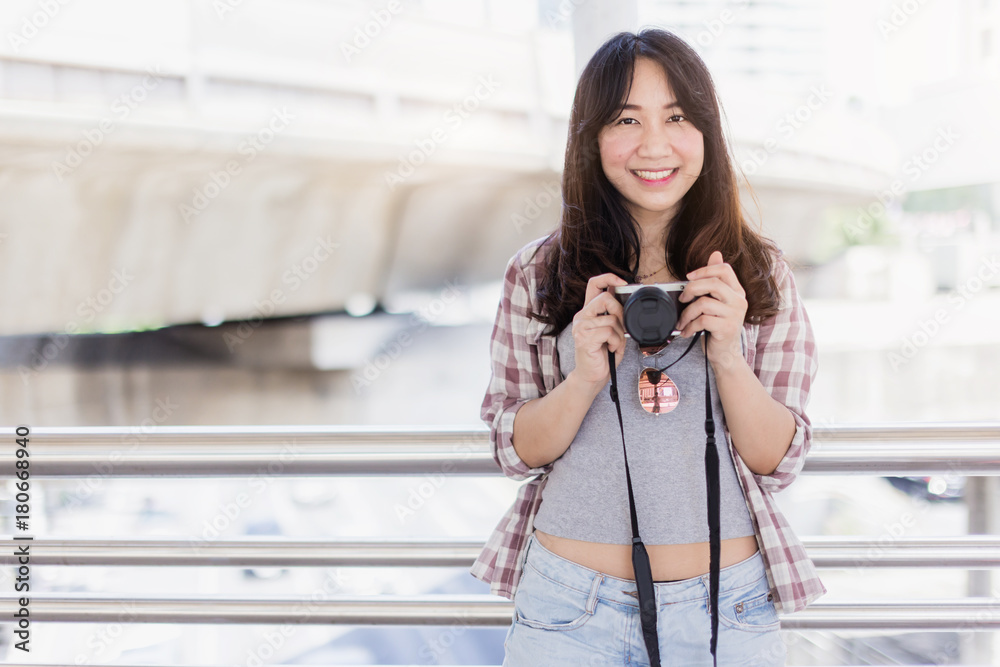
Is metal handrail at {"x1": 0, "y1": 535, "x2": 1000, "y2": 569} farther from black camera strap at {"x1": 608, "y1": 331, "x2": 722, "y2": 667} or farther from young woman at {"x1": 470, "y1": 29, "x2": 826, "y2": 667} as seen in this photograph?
black camera strap at {"x1": 608, "y1": 331, "x2": 722, "y2": 667}

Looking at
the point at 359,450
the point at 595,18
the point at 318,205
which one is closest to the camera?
the point at 359,450

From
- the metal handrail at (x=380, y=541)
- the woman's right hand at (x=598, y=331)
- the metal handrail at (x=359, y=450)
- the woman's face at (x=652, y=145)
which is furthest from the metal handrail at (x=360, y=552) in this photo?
the woman's face at (x=652, y=145)

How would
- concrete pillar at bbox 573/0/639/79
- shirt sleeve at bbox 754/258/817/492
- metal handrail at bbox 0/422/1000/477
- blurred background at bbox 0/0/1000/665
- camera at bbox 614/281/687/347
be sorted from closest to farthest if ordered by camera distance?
camera at bbox 614/281/687/347 → shirt sleeve at bbox 754/258/817/492 → metal handrail at bbox 0/422/1000/477 → concrete pillar at bbox 573/0/639/79 → blurred background at bbox 0/0/1000/665

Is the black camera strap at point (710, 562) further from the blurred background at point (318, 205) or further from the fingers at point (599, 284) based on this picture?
the blurred background at point (318, 205)

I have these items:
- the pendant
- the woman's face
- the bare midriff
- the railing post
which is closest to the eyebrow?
the woman's face

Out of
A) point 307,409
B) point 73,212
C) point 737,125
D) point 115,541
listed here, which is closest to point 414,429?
→ point 115,541

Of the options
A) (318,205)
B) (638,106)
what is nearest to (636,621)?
(638,106)

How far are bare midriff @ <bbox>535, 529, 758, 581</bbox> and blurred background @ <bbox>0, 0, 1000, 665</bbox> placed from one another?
3514 mm

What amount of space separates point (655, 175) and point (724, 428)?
31cm

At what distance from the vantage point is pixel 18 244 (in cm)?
716

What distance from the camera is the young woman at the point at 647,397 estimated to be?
798mm

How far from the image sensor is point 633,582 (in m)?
0.80

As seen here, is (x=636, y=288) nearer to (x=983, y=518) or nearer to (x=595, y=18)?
(x=983, y=518)

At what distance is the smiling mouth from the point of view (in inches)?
33.6
